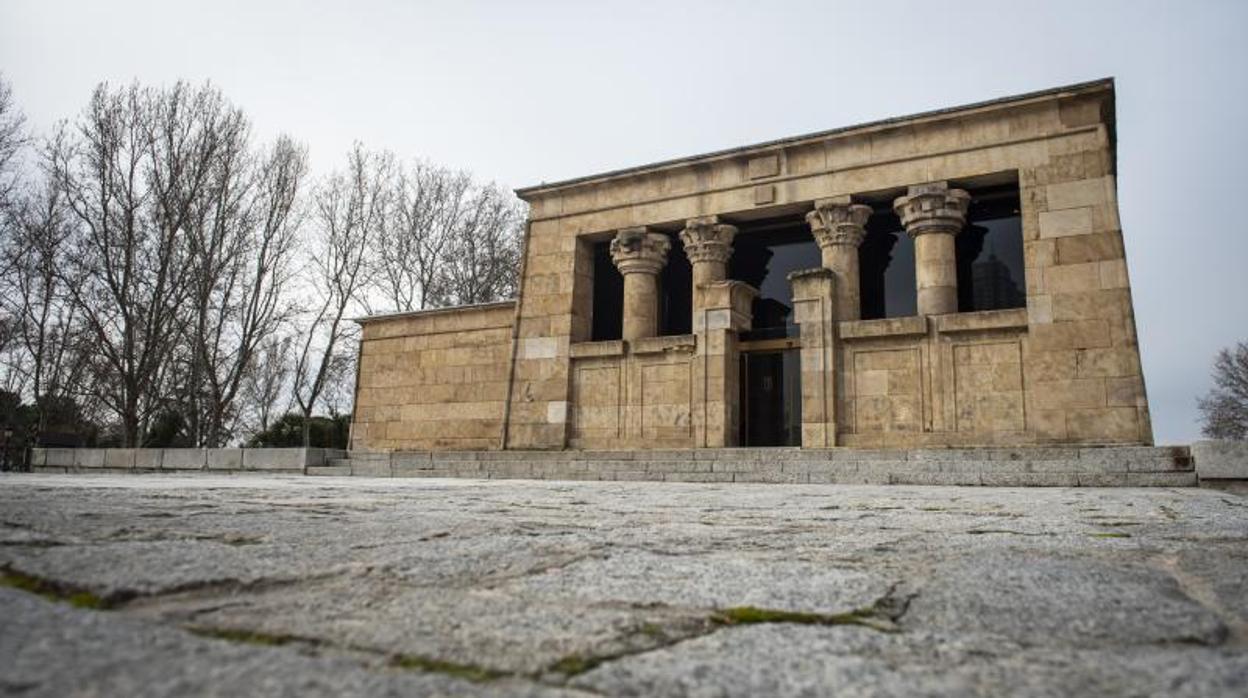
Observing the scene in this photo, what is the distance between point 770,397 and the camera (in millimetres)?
18672

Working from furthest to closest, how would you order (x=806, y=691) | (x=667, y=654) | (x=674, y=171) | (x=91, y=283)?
(x=91, y=283), (x=674, y=171), (x=667, y=654), (x=806, y=691)

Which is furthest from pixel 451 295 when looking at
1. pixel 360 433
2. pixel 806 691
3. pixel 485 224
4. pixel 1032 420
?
pixel 806 691

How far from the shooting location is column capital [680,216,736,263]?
19344 millimetres

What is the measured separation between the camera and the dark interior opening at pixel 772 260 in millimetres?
20234

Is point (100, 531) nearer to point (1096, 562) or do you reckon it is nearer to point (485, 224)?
point (1096, 562)

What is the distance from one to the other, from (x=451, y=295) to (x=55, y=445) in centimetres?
1418

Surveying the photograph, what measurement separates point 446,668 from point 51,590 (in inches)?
44.1

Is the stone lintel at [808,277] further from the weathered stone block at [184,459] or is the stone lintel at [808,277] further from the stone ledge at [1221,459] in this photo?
the weathered stone block at [184,459]

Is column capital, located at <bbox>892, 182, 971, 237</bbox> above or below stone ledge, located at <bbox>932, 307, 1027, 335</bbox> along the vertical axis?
above

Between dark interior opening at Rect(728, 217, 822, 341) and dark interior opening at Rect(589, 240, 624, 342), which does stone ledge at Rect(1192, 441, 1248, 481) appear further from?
dark interior opening at Rect(589, 240, 624, 342)

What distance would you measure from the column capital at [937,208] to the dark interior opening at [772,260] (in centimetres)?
323

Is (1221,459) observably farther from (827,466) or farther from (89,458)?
(89,458)

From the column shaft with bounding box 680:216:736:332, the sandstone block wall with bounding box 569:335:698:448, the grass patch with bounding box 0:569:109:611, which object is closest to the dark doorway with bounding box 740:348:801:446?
the sandstone block wall with bounding box 569:335:698:448

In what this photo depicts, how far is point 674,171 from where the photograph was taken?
19.9 m
